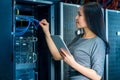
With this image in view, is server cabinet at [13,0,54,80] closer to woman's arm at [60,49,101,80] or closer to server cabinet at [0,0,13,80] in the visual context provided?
server cabinet at [0,0,13,80]

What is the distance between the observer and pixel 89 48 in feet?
5.51

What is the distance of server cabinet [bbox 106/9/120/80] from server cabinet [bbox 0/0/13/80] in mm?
1008

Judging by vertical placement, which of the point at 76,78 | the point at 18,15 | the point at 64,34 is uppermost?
the point at 18,15

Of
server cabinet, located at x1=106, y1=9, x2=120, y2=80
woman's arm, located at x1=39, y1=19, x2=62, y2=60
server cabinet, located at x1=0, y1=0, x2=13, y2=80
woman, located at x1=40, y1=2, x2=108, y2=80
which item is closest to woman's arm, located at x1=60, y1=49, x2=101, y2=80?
woman, located at x1=40, y1=2, x2=108, y2=80

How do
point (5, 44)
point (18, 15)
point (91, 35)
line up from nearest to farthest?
1. point (5, 44)
2. point (18, 15)
3. point (91, 35)

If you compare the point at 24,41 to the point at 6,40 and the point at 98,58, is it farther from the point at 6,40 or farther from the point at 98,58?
the point at 98,58

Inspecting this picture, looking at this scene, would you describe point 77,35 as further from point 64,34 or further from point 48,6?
point 48,6

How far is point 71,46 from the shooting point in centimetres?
179

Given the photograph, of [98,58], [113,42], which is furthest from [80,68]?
[113,42]

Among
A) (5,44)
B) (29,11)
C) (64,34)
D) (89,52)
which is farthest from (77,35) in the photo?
(5,44)

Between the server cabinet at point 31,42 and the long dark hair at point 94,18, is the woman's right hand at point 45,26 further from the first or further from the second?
the long dark hair at point 94,18

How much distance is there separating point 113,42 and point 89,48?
2.25 feet

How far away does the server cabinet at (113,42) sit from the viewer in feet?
7.42

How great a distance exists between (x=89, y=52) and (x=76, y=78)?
0.19 m
